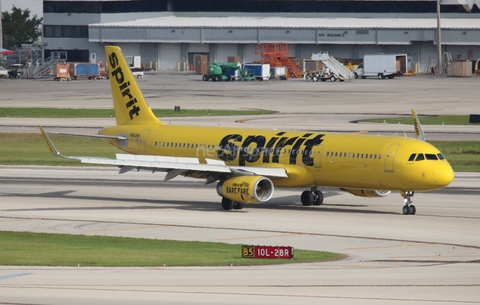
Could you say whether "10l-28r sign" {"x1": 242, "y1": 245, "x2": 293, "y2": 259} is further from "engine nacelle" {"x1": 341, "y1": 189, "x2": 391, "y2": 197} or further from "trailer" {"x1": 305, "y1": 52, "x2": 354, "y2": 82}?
"trailer" {"x1": 305, "y1": 52, "x2": 354, "y2": 82}

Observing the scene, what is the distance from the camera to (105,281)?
107ft

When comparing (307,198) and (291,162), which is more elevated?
(291,162)

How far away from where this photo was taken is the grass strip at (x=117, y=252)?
36.9 metres

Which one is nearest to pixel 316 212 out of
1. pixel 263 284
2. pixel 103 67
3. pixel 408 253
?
pixel 408 253

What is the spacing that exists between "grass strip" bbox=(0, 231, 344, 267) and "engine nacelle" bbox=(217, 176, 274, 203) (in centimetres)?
884

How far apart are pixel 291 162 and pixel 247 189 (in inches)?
144

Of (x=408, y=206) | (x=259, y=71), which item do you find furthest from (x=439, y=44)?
(x=408, y=206)

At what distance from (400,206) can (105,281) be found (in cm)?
2558

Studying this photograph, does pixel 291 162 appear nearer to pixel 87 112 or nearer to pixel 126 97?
pixel 126 97

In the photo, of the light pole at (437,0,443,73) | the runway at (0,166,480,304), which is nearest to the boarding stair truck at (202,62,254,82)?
the light pole at (437,0,443,73)

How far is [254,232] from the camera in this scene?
149 ft

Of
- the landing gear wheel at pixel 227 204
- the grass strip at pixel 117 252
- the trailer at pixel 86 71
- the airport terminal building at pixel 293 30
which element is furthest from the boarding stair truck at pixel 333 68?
the grass strip at pixel 117 252

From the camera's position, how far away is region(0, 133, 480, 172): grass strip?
2906 inches

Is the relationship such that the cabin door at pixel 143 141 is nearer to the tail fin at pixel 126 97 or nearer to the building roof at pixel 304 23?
the tail fin at pixel 126 97
